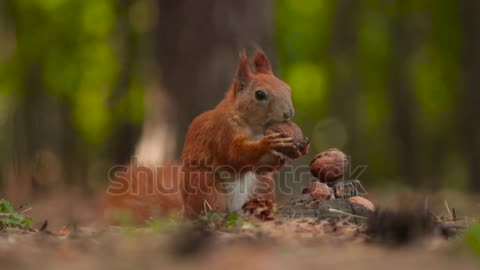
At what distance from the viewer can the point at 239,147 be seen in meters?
4.68

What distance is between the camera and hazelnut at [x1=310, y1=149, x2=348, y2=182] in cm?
489

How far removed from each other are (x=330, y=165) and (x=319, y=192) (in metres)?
Answer: 0.19

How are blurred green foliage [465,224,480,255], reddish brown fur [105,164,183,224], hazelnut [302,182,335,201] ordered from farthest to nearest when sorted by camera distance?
1. reddish brown fur [105,164,183,224]
2. hazelnut [302,182,335,201]
3. blurred green foliage [465,224,480,255]

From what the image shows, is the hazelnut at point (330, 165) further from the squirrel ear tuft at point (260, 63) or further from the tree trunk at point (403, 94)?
the tree trunk at point (403, 94)

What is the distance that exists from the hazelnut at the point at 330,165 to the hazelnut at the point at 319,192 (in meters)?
0.08

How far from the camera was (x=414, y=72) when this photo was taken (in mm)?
22609

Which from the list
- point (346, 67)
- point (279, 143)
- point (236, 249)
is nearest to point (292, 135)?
point (279, 143)

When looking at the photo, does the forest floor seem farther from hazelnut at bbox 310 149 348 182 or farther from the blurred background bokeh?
the blurred background bokeh

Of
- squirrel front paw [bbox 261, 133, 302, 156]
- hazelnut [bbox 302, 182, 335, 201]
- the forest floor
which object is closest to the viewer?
the forest floor

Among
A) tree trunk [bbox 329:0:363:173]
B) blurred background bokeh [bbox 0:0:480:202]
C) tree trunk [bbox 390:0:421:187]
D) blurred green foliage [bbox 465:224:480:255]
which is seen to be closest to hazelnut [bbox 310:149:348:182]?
blurred green foliage [bbox 465:224:480:255]

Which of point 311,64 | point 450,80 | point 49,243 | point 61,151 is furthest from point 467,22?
point 49,243

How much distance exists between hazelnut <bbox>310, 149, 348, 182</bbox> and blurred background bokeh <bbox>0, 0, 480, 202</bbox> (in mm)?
8954

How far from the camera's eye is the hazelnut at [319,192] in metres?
4.85

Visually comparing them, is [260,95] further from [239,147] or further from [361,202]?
[361,202]
